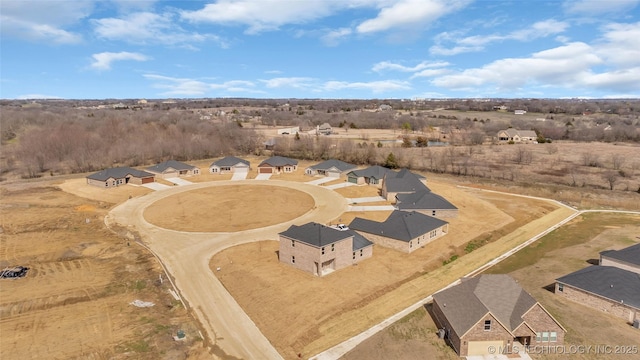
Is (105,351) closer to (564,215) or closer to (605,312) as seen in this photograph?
(605,312)

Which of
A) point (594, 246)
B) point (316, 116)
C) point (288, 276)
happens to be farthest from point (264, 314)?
point (316, 116)

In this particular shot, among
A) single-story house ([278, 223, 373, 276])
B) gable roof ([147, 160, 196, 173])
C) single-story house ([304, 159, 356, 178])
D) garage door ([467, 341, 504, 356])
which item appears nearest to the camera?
garage door ([467, 341, 504, 356])

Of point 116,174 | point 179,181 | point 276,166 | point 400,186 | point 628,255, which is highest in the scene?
point 116,174

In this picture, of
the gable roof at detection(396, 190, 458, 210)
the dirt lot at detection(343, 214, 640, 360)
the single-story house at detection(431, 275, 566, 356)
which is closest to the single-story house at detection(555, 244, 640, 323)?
the dirt lot at detection(343, 214, 640, 360)

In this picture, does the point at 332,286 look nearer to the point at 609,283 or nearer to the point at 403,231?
the point at 403,231

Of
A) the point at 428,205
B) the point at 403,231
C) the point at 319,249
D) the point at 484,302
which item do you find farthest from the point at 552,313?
the point at 428,205

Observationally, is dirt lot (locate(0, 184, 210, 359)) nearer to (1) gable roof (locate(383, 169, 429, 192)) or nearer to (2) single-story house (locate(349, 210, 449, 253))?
(2) single-story house (locate(349, 210, 449, 253))
